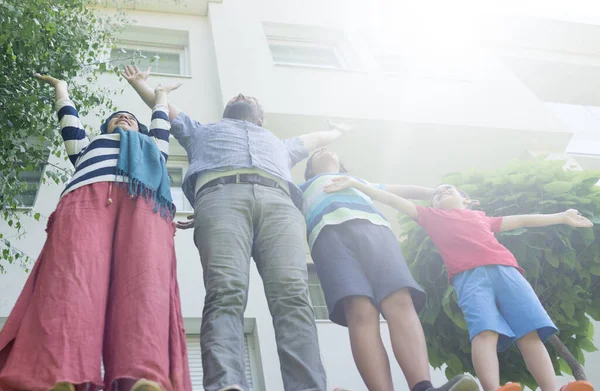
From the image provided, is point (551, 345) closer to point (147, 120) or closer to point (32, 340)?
point (32, 340)

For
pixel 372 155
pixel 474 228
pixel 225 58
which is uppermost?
pixel 225 58

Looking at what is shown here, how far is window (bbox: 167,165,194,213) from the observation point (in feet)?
20.0

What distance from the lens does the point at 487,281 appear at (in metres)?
2.91

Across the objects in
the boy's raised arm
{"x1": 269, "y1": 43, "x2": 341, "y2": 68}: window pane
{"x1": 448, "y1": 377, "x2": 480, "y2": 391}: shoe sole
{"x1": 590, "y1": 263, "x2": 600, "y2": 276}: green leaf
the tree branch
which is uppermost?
{"x1": 269, "y1": 43, "x2": 341, "y2": 68}: window pane

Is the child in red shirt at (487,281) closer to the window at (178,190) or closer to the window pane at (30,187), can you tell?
the window at (178,190)

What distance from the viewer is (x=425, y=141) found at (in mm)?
6922

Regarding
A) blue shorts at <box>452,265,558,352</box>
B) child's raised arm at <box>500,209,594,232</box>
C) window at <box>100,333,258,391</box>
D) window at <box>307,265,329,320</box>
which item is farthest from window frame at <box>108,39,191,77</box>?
blue shorts at <box>452,265,558,352</box>

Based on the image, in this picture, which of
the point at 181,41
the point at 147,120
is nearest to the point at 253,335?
the point at 147,120

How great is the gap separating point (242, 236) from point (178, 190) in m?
3.87

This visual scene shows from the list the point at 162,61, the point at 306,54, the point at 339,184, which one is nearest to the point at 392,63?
the point at 306,54

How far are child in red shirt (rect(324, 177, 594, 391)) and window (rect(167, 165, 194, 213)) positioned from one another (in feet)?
10.4

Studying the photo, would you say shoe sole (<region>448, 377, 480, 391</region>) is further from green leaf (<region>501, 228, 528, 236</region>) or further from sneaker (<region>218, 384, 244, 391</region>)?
green leaf (<region>501, 228, 528, 236</region>)

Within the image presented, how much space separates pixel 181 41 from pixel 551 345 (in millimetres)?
6905

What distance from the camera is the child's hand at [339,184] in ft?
10.5
